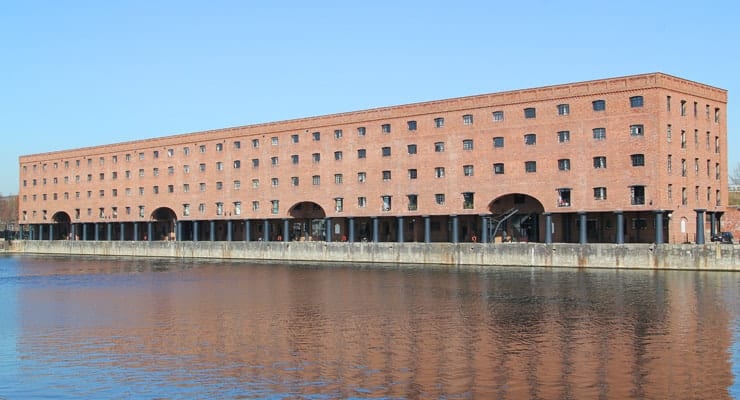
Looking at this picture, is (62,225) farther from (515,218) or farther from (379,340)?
(379,340)

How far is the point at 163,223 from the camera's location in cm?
11788

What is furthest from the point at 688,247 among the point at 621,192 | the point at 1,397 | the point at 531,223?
the point at 1,397

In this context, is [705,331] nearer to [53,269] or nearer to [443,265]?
[443,265]

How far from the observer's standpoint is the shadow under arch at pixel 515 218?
78188 mm

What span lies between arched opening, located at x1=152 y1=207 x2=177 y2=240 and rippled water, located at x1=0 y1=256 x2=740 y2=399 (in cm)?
5819

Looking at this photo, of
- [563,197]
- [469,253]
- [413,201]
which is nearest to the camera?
[563,197]

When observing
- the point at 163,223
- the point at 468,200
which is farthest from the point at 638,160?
the point at 163,223

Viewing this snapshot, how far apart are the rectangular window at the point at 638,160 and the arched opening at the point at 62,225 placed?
88356mm

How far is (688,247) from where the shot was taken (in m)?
63.0

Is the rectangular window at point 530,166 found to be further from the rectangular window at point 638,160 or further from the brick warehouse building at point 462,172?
the rectangular window at point 638,160

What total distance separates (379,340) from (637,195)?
146 ft

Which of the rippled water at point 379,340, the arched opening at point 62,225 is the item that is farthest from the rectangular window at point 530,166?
the arched opening at point 62,225

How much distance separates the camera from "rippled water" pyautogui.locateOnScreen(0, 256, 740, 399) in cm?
2273

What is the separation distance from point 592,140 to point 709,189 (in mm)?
12238
